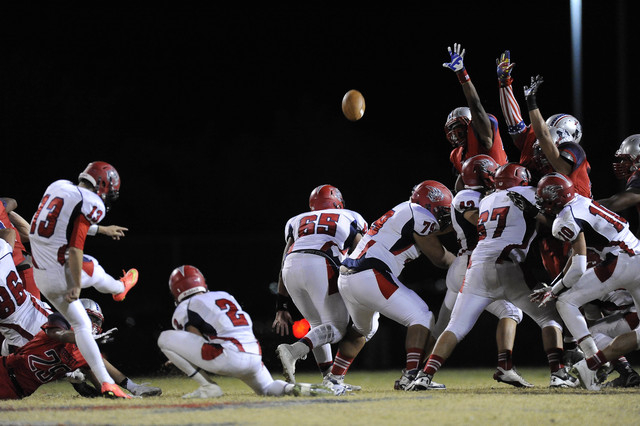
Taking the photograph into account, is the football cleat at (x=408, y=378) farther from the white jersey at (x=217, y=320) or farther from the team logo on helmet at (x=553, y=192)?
the team logo on helmet at (x=553, y=192)

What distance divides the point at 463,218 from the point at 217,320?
2412 millimetres

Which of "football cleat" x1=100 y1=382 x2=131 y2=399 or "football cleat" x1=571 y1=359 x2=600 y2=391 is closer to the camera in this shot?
"football cleat" x1=100 y1=382 x2=131 y2=399

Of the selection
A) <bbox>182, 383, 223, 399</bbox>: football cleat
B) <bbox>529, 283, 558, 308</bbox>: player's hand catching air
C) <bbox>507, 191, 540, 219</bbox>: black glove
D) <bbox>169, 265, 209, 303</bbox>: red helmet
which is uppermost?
<bbox>507, 191, 540, 219</bbox>: black glove

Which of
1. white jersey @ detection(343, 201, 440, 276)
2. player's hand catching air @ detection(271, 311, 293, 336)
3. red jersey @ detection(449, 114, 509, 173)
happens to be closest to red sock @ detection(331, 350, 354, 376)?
player's hand catching air @ detection(271, 311, 293, 336)

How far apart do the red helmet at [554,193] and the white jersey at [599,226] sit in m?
0.05

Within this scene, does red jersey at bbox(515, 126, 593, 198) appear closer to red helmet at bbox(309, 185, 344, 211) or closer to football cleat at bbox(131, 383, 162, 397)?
red helmet at bbox(309, 185, 344, 211)

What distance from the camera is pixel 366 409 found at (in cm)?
591

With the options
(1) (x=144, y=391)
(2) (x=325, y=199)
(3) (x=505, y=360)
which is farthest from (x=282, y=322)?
(3) (x=505, y=360)

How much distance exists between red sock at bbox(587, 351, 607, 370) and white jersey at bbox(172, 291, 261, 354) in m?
2.61

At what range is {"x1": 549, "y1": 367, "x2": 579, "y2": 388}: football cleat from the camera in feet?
24.4

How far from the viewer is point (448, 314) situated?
797cm

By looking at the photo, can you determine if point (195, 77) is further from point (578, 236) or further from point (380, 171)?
point (578, 236)

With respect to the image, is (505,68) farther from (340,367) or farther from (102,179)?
(102,179)

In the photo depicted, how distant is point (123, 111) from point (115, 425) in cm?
1573
